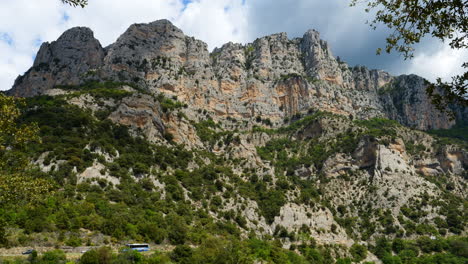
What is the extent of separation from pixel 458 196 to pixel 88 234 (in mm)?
92443

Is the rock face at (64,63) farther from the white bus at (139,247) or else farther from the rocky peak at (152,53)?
the white bus at (139,247)

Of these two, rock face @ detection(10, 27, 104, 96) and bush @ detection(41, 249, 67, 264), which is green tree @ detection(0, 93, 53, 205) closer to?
bush @ detection(41, 249, 67, 264)

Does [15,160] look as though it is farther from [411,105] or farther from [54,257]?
[411,105]

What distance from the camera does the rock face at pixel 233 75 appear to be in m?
118

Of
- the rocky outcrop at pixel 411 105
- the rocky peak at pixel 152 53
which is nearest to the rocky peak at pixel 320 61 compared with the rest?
the rocky outcrop at pixel 411 105

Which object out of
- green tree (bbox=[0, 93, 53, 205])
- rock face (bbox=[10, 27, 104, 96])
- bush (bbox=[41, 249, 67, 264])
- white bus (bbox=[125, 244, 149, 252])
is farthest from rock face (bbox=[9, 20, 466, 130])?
green tree (bbox=[0, 93, 53, 205])

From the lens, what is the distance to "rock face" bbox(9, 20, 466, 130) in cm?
11831

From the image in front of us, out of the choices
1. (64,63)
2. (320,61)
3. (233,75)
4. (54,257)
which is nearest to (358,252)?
(54,257)

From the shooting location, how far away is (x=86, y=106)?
77750 millimetres

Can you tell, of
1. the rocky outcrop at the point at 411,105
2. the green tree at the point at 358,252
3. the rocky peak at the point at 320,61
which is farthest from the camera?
the rocky outcrop at the point at 411,105

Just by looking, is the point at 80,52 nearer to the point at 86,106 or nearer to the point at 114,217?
the point at 86,106

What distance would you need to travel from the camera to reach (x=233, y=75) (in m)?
139

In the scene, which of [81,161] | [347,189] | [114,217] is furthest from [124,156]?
[347,189]

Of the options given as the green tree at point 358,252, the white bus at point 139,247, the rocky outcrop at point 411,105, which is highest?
the rocky outcrop at point 411,105
